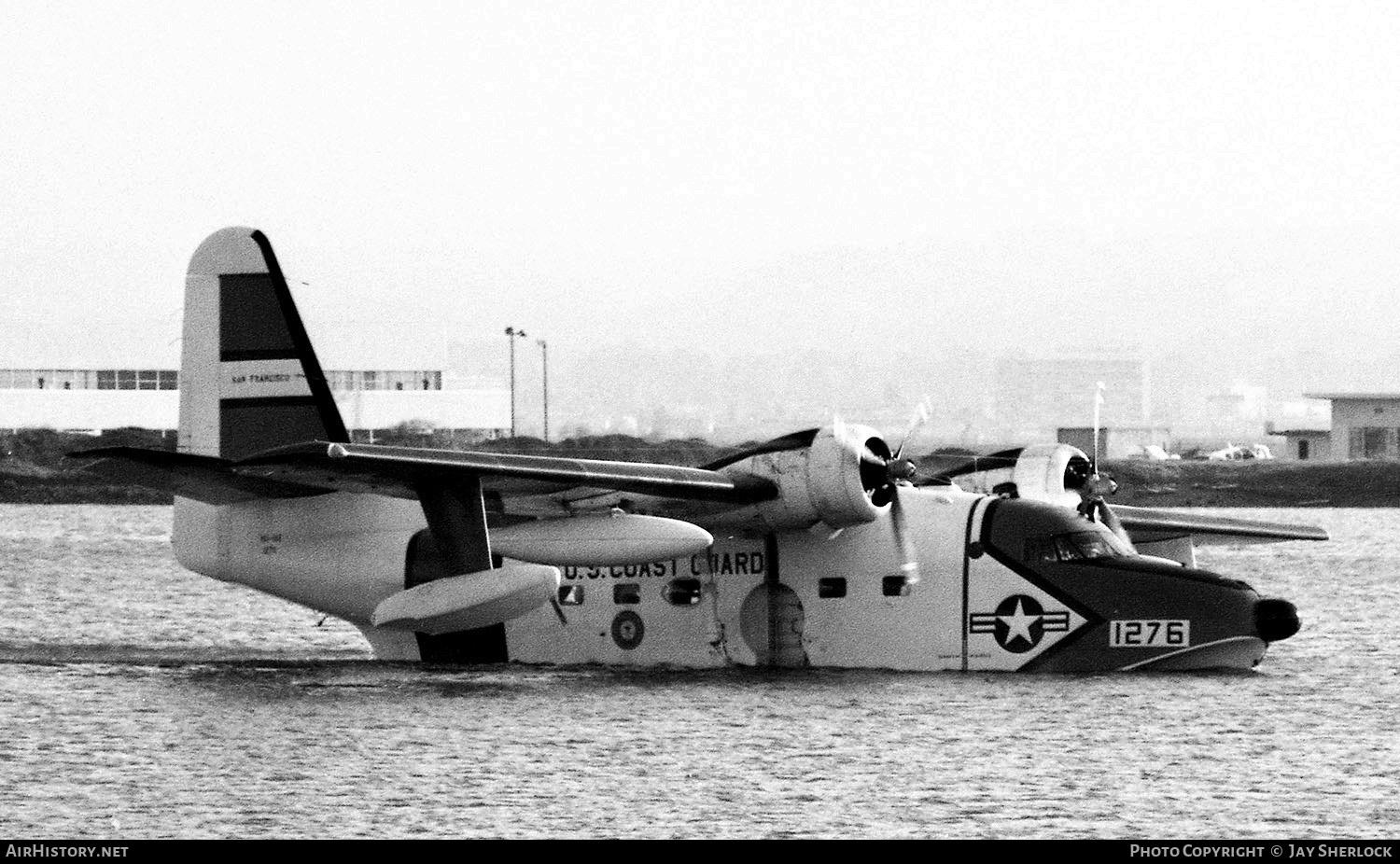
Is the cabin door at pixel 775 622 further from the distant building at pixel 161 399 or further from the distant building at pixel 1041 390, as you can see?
the distant building at pixel 1041 390

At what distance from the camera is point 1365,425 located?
11106 cm

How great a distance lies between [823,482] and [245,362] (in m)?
7.88

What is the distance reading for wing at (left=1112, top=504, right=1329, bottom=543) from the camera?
28.4 meters

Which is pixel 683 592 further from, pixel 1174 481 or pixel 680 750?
pixel 1174 481

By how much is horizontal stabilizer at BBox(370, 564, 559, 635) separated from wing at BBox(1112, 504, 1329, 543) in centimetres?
899

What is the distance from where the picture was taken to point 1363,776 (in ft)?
63.5

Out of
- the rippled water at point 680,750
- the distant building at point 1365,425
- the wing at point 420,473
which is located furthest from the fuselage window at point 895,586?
the distant building at point 1365,425

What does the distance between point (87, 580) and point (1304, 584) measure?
95.5ft

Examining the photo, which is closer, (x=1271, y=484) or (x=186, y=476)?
(x=186, y=476)

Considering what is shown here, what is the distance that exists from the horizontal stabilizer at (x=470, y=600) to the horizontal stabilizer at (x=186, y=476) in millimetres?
2334

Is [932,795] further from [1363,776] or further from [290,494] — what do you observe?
[290,494]

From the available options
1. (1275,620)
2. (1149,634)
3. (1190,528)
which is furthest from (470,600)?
(1190,528)

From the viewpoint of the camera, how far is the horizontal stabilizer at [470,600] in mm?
23266
